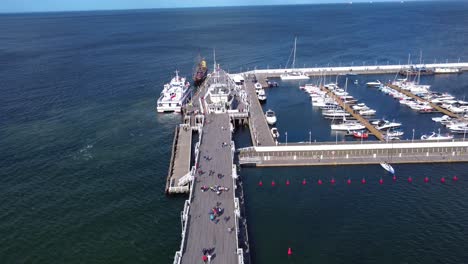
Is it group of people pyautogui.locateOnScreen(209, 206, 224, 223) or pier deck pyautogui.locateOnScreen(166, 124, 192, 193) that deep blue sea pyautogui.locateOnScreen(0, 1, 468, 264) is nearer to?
pier deck pyautogui.locateOnScreen(166, 124, 192, 193)

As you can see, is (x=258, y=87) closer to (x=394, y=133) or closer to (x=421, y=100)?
(x=394, y=133)

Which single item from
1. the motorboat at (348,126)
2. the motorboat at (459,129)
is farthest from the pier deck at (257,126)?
the motorboat at (459,129)

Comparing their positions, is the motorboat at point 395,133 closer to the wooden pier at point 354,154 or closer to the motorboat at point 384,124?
the motorboat at point 384,124

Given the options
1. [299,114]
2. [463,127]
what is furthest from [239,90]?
[463,127]

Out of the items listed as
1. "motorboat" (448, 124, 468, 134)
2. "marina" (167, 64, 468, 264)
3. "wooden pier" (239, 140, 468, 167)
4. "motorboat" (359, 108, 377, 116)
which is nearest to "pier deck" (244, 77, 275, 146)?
"marina" (167, 64, 468, 264)

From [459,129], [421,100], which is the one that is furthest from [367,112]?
[421,100]

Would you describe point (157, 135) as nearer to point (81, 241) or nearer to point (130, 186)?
point (130, 186)
